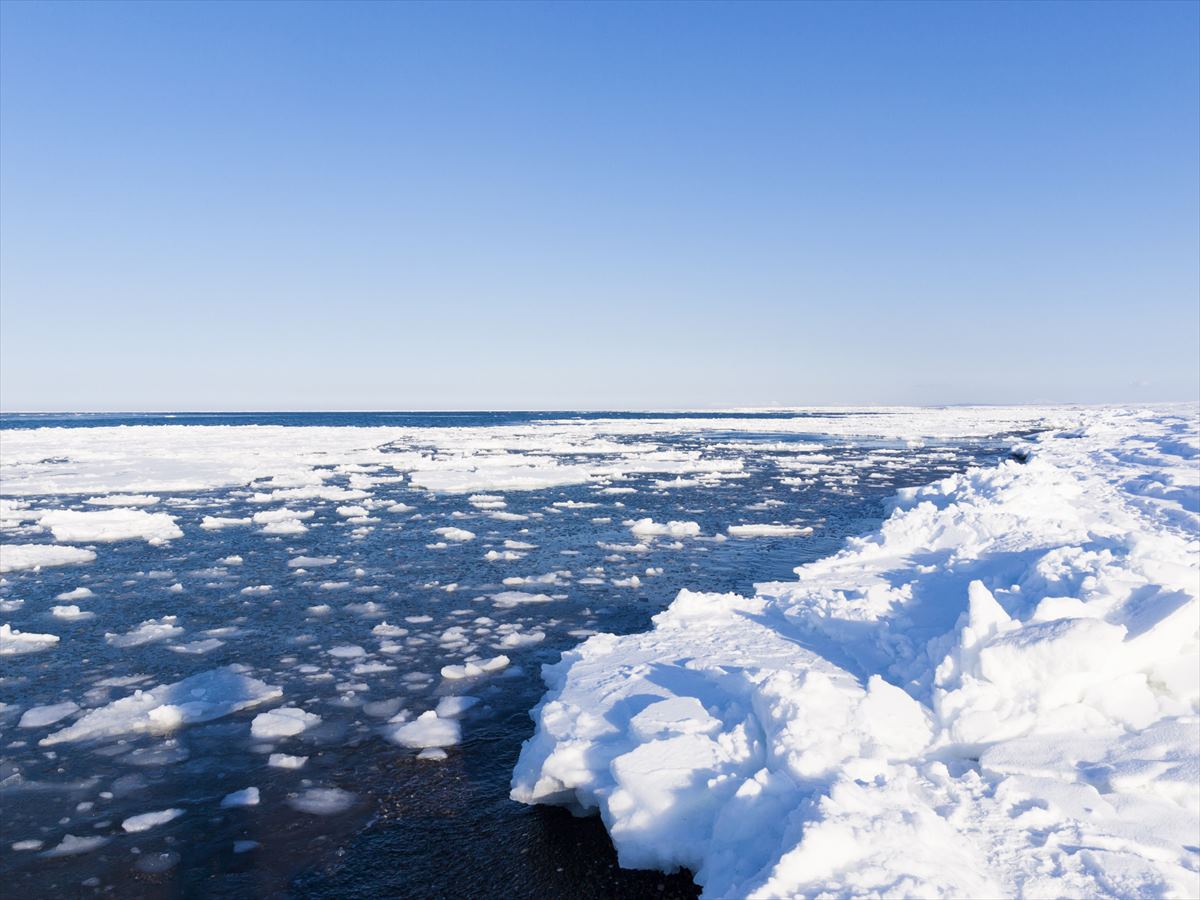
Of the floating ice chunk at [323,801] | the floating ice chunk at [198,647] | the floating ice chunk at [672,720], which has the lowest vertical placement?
the floating ice chunk at [323,801]

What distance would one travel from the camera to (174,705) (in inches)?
223

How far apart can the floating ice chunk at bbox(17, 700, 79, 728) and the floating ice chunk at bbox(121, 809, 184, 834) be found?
192cm

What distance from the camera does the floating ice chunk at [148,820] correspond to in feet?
13.5

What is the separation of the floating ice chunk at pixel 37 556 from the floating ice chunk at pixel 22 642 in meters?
3.86

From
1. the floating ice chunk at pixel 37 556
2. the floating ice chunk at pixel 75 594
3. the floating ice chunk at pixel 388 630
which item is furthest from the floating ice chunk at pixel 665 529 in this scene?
the floating ice chunk at pixel 37 556

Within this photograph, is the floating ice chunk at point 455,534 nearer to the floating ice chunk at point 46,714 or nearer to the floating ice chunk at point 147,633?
the floating ice chunk at point 147,633

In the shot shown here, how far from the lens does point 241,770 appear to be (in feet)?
15.6

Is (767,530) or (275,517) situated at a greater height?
(275,517)

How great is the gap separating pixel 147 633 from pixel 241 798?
3.94m

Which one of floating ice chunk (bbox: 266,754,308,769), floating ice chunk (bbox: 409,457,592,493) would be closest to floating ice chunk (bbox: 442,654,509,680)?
floating ice chunk (bbox: 266,754,308,769)

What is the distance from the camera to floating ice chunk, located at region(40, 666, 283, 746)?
5.30 m

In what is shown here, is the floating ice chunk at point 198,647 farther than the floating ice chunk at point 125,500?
No

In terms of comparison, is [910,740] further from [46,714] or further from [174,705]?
[46,714]

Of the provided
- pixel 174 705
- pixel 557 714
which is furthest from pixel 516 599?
pixel 557 714
